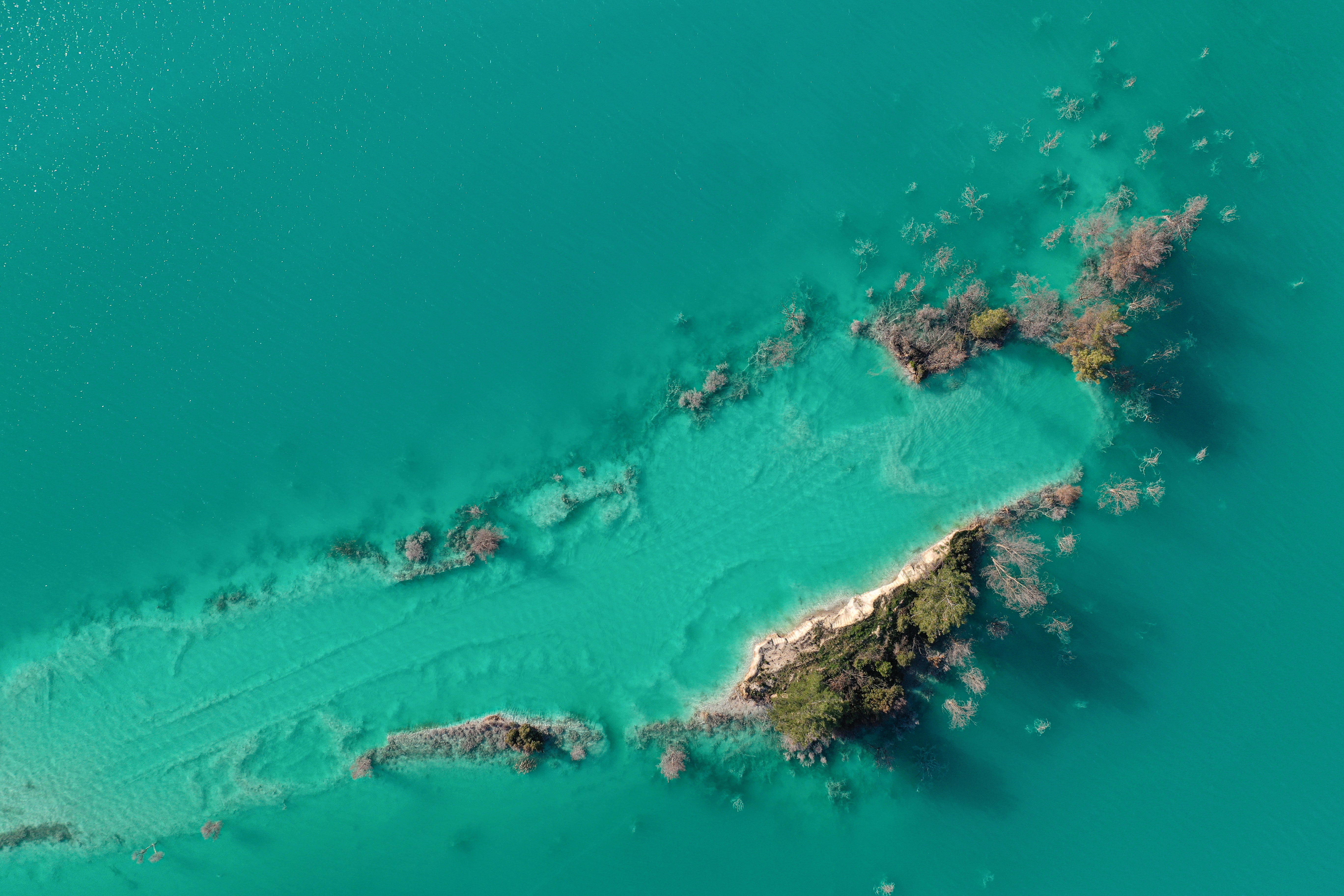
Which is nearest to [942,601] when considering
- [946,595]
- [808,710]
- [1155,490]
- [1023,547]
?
[946,595]

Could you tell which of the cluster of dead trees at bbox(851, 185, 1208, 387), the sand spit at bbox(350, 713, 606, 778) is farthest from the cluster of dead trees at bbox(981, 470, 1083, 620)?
the sand spit at bbox(350, 713, 606, 778)

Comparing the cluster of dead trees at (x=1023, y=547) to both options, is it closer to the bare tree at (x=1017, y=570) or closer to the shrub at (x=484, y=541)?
the bare tree at (x=1017, y=570)

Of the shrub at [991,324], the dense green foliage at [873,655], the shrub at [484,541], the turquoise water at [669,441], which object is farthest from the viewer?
the turquoise water at [669,441]

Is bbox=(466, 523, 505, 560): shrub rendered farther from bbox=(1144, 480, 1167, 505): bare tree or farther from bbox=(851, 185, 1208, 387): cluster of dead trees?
bbox=(1144, 480, 1167, 505): bare tree

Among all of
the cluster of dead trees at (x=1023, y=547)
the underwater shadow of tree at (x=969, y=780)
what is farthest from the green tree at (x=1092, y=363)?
the underwater shadow of tree at (x=969, y=780)

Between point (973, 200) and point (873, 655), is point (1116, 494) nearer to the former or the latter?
point (873, 655)
